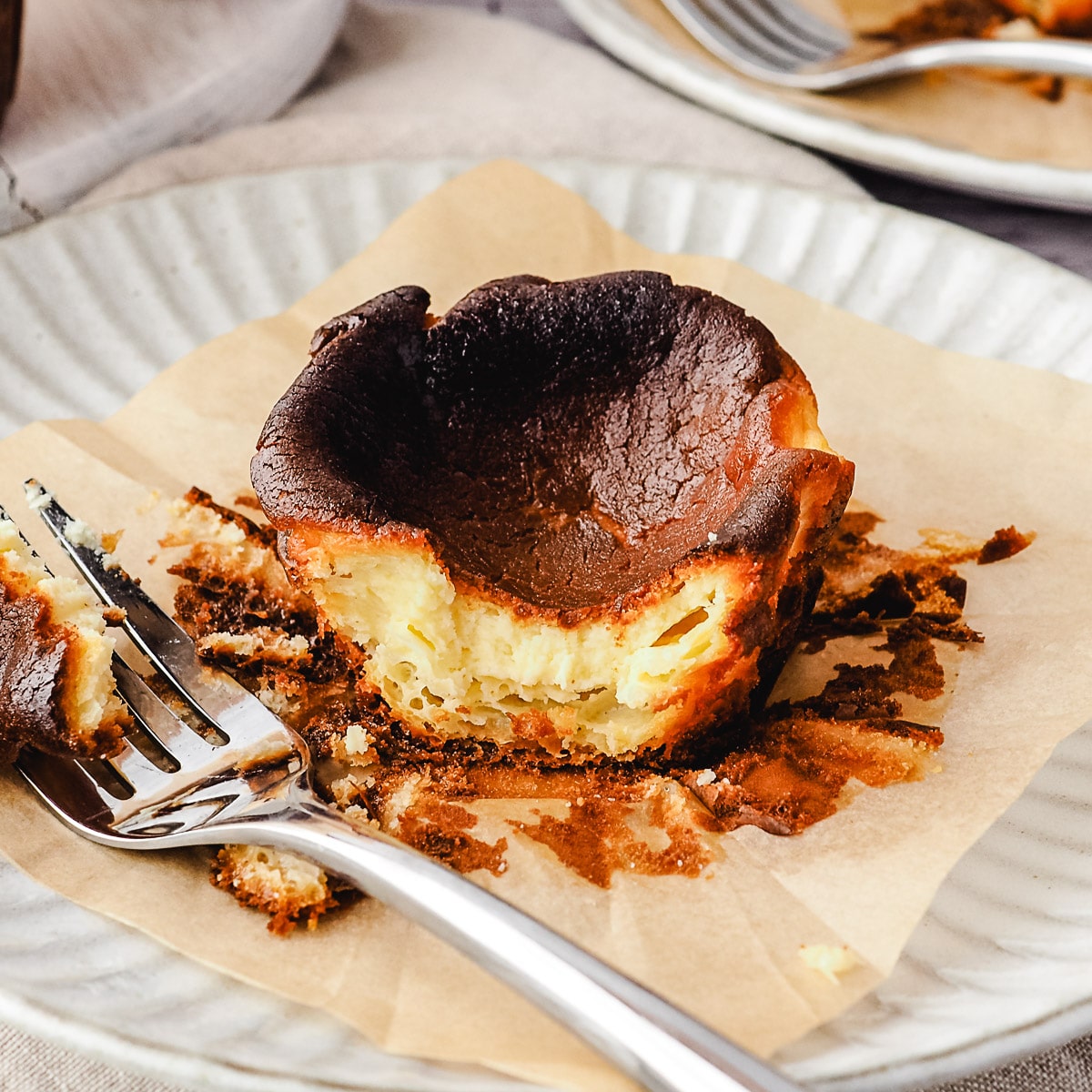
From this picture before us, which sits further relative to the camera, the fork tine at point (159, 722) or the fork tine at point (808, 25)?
the fork tine at point (808, 25)

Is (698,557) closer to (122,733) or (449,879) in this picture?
(449,879)

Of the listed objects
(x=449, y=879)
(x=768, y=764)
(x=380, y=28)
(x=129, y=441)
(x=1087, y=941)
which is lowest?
(x=1087, y=941)

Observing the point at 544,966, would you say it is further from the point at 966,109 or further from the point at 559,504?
the point at 966,109

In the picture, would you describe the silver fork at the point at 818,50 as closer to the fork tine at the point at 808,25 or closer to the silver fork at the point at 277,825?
the fork tine at the point at 808,25

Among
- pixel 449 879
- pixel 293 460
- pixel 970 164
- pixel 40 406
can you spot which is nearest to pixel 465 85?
pixel 970 164

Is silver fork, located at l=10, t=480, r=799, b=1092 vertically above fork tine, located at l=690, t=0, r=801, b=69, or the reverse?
fork tine, located at l=690, t=0, r=801, b=69

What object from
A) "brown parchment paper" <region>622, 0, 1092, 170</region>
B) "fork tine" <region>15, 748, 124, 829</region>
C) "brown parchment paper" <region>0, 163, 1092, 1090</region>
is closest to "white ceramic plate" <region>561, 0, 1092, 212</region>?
→ "brown parchment paper" <region>622, 0, 1092, 170</region>

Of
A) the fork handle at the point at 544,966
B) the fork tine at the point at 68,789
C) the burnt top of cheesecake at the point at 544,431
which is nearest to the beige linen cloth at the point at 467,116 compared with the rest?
the burnt top of cheesecake at the point at 544,431

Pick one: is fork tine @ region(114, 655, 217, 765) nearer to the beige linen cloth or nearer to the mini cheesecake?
the mini cheesecake
